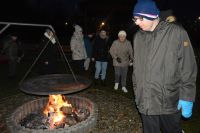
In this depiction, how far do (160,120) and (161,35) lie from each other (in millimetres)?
1191

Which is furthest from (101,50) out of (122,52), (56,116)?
(56,116)

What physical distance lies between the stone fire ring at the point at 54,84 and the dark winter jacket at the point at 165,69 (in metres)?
2.33

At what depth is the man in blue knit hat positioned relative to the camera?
332cm

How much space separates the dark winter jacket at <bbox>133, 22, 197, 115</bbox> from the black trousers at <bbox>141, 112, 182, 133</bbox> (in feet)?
0.42

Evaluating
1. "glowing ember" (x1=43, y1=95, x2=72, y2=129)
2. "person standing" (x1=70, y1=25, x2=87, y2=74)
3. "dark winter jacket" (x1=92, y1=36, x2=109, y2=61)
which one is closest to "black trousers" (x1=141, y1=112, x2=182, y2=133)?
"glowing ember" (x1=43, y1=95, x2=72, y2=129)

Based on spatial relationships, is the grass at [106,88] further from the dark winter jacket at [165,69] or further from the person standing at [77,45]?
the dark winter jacket at [165,69]

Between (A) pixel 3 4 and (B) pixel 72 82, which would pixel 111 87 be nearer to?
(B) pixel 72 82

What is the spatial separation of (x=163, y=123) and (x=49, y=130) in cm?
270

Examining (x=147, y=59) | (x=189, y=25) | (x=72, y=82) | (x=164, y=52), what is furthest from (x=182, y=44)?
(x=189, y=25)

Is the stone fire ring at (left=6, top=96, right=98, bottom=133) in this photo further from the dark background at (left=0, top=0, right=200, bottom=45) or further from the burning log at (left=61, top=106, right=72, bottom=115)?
the dark background at (left=0, top=0, right=200, bottom=45)

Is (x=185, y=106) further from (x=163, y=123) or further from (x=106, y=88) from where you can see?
(x=106, y=88)

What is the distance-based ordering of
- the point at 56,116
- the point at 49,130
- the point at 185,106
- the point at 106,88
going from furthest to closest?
the point at 106,88, the point at 56,116, the point at 49,130, the point at 185,106

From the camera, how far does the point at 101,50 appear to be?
10195mm

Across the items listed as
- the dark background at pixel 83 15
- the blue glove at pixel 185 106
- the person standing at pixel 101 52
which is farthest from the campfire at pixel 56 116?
the dark background at pixel 83 15
